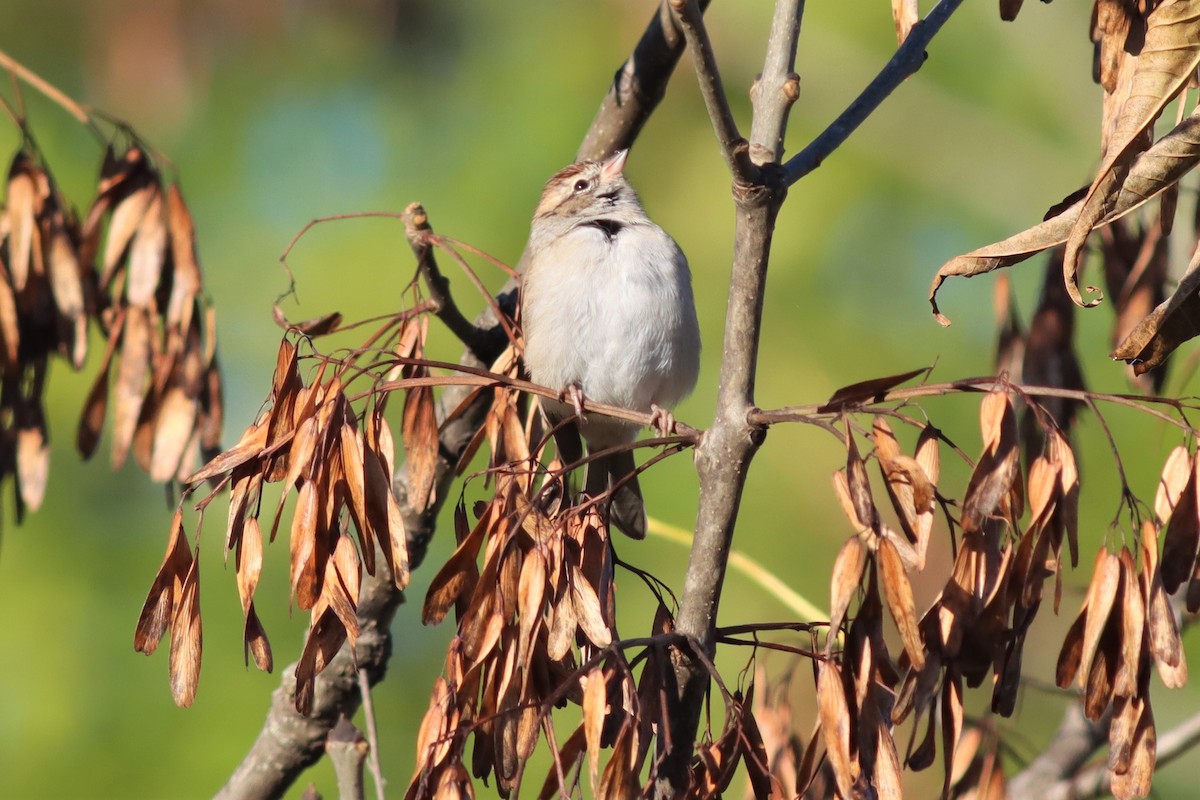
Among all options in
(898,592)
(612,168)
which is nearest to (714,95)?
(898,592)

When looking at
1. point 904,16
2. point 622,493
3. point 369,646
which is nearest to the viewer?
point 904,16

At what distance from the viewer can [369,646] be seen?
3684mm

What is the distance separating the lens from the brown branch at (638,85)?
12.6ft

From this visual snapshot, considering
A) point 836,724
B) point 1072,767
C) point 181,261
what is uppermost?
point 181,261

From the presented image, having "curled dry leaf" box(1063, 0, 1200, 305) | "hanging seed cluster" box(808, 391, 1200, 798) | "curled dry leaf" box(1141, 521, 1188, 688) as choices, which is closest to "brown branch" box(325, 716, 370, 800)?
"hanging seed cluster" box(808, 391, 1200, 798)

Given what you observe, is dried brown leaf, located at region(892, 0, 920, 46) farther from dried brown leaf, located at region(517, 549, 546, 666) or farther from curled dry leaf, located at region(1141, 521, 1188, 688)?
dried brown leaf, located at region(517, 549, 546, 666)

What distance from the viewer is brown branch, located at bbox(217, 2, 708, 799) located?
11.9 ft

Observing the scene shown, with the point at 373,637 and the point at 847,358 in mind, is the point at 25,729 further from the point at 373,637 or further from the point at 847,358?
the point at 847,358

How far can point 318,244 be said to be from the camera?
25.1ft

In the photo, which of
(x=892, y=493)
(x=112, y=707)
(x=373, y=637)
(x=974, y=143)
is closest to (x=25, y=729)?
(x=112, y=707)

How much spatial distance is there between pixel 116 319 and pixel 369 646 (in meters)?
1.22

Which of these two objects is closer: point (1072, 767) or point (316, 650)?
point (316, 650)

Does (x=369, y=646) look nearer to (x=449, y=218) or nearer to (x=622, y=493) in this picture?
(x=622, y=493)

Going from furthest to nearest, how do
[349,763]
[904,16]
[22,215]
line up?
[22,215] → [349,763] → [904,16]
